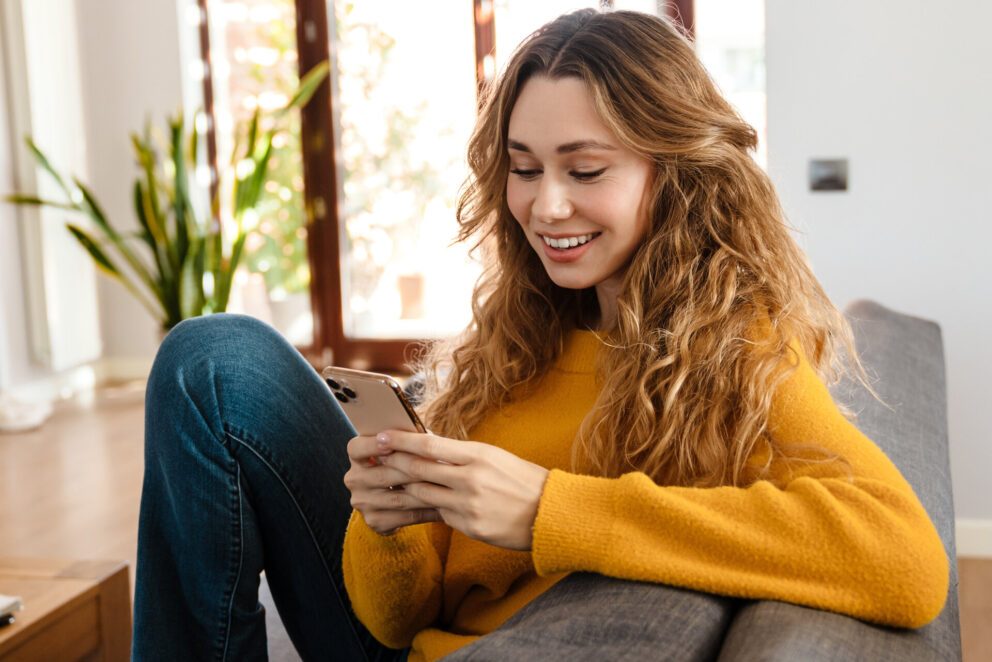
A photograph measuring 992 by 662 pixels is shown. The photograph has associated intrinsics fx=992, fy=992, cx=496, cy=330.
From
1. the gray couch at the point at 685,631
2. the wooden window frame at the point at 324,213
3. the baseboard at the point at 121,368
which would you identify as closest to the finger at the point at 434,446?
the gray couch at the point at 685,631

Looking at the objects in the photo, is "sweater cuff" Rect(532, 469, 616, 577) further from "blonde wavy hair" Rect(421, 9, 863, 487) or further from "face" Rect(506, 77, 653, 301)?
"face" Rect(506, 77, 653, 301)

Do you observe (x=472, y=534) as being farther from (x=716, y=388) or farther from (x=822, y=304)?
(x=822, y=304)

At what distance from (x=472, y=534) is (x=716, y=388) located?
0.30m

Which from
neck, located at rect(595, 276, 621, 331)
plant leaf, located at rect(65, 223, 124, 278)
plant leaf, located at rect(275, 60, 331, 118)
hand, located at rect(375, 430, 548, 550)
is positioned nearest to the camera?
hand, located at rect(375, 430, 548, 550)

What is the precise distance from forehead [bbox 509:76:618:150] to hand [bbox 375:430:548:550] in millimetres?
399

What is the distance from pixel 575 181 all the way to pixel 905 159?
1.63 metres

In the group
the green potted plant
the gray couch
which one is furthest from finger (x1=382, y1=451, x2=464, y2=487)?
the green potted plant

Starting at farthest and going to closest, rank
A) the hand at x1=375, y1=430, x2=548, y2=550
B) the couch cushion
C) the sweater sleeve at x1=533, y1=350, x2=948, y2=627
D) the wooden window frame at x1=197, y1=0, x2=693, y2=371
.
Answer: the wooden window frame at x1=197, y1=0, x2=693, y2=371, the hand at x1=375, y1=430, x2=548, y2=550, the sweater sleeve at x1=533, y1=350, x2=948, y2=627, the couch cushion

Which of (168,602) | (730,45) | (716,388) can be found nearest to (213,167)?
(730,45)

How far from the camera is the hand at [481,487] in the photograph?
3.04ft

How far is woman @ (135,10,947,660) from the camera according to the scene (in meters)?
0.90

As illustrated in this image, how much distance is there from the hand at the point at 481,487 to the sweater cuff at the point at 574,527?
2cm

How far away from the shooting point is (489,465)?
933 millimetres

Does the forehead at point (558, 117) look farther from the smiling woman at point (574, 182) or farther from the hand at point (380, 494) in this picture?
the hand at point (380, 494)
